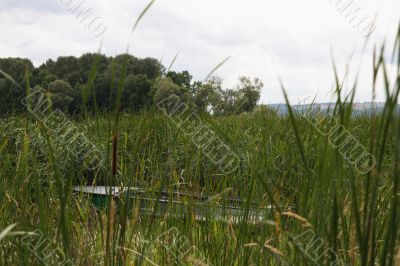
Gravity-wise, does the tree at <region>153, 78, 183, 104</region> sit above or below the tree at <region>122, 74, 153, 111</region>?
below

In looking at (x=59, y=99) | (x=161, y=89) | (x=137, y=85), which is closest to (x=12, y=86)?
(x=59, y=99)

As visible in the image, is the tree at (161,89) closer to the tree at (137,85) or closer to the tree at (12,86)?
the tree at (137,85)

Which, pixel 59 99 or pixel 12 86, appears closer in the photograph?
pixel 59 99

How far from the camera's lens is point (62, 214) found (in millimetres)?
1209

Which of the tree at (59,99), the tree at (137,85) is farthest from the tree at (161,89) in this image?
the tree at (59,99)

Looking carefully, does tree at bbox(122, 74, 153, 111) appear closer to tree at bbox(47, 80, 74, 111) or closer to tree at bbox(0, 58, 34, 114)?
tree at bbox(47, 80, 74, 111)

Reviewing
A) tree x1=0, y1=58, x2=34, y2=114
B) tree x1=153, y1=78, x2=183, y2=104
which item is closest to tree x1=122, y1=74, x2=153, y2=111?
tree x1=153, y1=78, x2=183, y2=104

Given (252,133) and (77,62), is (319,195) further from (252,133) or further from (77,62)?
(77,62)

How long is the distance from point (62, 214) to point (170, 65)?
0.73m

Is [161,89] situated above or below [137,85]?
below

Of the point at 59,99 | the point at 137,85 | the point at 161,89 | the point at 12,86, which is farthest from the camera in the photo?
the point at 12,86

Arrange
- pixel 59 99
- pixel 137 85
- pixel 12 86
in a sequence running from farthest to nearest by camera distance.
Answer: pixel 12 86 < pixel 59 99 < pixel 137 85

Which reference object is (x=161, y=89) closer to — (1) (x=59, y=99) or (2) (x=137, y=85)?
(2) (x=137, y=85)

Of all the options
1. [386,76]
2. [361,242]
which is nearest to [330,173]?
[361,242]
